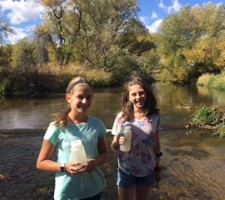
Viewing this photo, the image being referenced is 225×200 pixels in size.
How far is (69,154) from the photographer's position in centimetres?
272

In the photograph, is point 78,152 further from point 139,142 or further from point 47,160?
point 139,142

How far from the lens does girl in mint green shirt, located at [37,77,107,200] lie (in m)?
2.71

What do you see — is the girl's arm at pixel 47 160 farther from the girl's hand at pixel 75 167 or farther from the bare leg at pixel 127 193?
the bare leg at pixel 127 193

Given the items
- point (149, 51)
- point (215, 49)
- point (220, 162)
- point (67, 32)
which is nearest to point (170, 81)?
point (215, 49)

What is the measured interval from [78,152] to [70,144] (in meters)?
0.20

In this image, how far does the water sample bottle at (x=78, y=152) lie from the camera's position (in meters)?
2.51

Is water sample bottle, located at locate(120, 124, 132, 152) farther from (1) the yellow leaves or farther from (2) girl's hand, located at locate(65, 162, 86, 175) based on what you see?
(1) the yellow leaves

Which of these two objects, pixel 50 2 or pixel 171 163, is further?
pixel 50 2

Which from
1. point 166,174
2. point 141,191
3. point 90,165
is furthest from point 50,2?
point 90,165

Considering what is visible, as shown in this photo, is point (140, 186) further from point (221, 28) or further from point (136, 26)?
point (221, 28)

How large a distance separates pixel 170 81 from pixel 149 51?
9.76 meters

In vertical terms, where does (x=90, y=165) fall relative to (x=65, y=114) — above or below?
below

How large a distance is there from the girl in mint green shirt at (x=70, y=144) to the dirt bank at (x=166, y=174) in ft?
8.83

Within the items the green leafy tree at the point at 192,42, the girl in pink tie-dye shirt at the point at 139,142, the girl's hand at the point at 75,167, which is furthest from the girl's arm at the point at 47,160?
the green leafy tree at the point at 192,42
